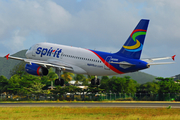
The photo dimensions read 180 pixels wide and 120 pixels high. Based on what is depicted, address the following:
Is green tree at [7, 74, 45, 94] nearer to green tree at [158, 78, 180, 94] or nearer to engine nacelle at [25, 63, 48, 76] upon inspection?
green tree at [158, 78, 180, 94]

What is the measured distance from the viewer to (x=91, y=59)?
178ft

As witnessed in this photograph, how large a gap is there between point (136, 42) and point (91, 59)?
27.5 feet

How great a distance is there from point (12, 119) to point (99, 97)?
7104 centimetres

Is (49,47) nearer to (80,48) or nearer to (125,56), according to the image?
(80,48)

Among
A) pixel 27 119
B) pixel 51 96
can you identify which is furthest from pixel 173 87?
pixel 27 119

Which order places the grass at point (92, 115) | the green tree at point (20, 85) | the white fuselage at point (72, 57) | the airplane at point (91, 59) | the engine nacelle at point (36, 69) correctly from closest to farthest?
the grass at point (92, 115)
the airplane at point (91, 59)
the white fuselage at point (72, 57)
the engine nacelle at point (36, 69)
the green tree at point (20, 85)

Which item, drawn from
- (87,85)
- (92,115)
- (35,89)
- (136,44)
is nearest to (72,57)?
(136,44)

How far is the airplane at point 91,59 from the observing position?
166 ft

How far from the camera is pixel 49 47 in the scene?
59.7 m

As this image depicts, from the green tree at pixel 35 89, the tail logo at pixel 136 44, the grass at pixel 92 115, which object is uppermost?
the tail logo at pixel 136 44

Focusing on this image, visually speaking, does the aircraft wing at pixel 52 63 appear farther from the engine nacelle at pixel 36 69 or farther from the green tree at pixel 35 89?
the green tree at pixel 35 89

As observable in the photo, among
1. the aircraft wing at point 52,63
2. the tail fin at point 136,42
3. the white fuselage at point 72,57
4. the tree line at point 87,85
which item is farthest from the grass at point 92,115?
the tree line at point 87,85

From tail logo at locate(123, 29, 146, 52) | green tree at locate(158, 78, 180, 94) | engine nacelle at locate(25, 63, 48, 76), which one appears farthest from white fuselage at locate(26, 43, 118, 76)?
green tree at locate(158, 78, 180, 94)

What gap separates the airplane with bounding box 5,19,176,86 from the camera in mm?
50688
